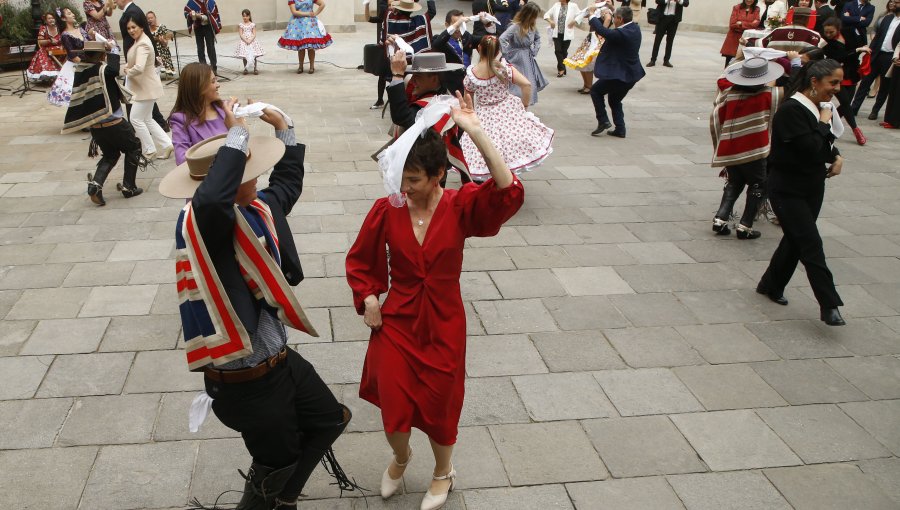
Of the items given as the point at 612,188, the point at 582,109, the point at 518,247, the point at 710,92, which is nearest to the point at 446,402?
the point at 518,247

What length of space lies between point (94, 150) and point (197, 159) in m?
6.98

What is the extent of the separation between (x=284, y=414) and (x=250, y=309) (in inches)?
17.2

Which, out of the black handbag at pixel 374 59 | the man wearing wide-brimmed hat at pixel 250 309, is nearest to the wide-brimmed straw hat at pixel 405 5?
the black handbag at pixel 374 59

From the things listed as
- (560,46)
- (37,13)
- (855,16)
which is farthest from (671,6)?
(37,13)

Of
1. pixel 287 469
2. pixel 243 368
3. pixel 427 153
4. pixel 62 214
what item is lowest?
pixel 62 214

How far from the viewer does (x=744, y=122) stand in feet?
20.6

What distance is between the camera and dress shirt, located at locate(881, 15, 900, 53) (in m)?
11.1

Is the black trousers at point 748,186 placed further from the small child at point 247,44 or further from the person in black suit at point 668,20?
the small child at point 247,44

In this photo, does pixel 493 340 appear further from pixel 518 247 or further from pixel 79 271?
pixel 79 271

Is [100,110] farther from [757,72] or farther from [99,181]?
[757,72]

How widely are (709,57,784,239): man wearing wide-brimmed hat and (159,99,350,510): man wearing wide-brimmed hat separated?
4.48m

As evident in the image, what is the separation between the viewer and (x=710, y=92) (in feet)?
44.8

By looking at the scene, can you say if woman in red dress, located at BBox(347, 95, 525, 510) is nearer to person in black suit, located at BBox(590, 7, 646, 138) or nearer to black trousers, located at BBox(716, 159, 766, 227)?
black trousers, located at BBox(716, 159, 766, 227)

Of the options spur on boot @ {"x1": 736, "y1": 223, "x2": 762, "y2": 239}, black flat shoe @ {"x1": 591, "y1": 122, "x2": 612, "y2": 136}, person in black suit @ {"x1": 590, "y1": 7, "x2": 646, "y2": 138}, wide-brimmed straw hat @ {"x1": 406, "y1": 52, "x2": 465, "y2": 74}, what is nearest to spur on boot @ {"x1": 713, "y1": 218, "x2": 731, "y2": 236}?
spur on boot @ {"x1": 736, "y1": 223, "x2": 762, "y2": 239}
